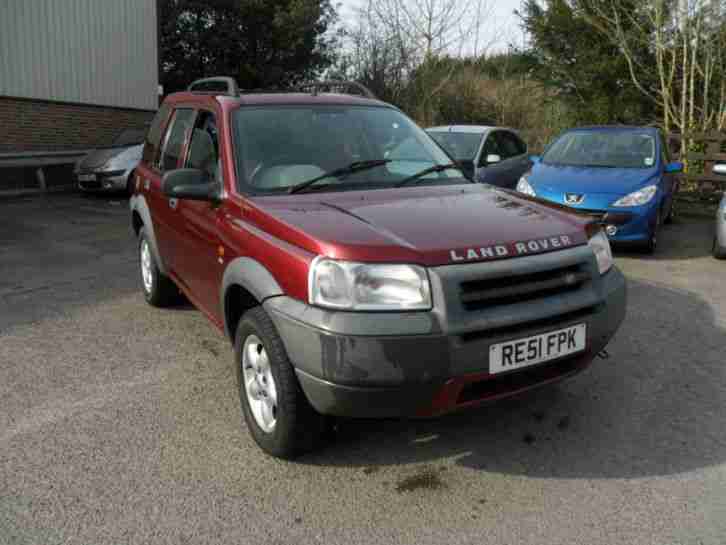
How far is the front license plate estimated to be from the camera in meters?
2.78

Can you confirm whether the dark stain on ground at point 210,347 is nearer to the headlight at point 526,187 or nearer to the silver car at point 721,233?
the headlight at point 526,187

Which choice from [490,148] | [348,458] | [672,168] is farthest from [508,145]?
[348,458]

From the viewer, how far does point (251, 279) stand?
123 inches

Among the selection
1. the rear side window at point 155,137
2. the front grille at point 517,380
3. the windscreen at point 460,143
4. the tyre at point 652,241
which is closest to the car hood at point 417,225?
the front grille at point 517,380

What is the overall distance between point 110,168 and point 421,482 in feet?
38.8

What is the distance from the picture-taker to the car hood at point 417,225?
2748 mm

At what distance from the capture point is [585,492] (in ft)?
9.54

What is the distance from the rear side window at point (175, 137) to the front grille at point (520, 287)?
261 centimetres

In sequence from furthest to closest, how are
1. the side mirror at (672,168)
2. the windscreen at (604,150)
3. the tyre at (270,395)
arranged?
the windscreen at (604,150) → the side mirror at (672,168) → the tyre at (270,395)

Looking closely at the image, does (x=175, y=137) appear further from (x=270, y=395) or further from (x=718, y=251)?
(x=718, y=251)

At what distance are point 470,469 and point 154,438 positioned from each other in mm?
1609

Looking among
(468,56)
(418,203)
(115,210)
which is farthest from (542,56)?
(418,203)

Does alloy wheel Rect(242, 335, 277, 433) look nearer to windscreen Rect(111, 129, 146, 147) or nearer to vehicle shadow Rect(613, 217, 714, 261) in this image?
vehicle shadow Rect(613, 217, 714, 261)

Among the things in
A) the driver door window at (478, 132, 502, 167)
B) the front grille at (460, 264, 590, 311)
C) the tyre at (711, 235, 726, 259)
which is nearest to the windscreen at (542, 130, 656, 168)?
the driver door window at (478, 132, 502, 167)
